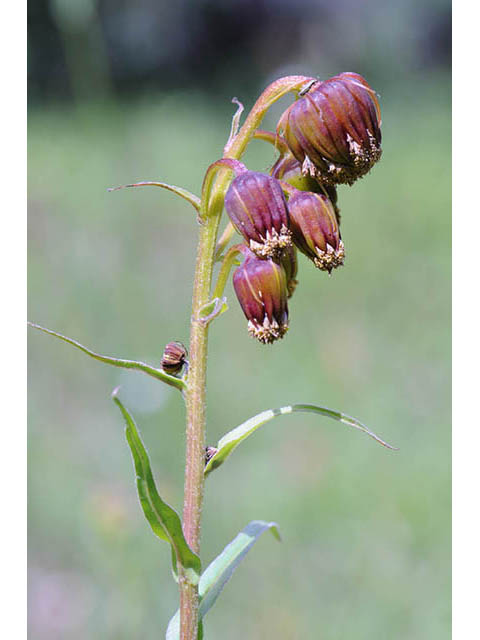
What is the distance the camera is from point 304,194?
1.39 metres

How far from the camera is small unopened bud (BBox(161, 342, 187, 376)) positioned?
4.81 ft

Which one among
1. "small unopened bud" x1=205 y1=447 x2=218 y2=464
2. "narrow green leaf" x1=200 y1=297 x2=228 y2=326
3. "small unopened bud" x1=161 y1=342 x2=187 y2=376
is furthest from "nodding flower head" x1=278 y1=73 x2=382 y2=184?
"small unopened bud" x1=205 y1=447 x2=218 y2=464

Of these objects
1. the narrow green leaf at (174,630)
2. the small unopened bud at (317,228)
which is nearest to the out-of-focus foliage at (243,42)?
the small unopened bud at (317,228)

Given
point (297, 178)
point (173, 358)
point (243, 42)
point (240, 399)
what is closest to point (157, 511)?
point (173, 358)

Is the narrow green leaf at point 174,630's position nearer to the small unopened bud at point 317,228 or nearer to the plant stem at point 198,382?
the plant stem at point 198,382

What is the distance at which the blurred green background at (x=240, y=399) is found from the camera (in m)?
3.11

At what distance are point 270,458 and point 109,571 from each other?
52.0 inches

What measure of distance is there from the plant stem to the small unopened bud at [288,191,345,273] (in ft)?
0.46

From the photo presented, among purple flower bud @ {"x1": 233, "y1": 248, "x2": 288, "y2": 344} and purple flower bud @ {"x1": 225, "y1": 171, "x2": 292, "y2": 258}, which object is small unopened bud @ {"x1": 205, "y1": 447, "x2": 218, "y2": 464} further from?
purple flower bud @ {"x1": 225, "y1": 171, "x2": 292, "y2": 258}

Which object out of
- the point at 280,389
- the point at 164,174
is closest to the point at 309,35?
the point at 164,174

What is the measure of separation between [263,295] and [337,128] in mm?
311

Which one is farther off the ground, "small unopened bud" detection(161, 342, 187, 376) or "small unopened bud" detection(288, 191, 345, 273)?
"small unopened bud" detection(288, 191, 345, 273)
